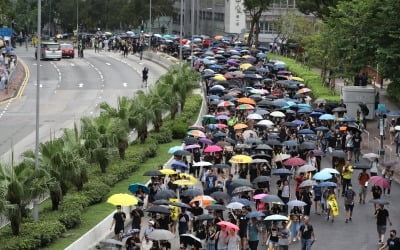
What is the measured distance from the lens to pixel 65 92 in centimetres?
6644

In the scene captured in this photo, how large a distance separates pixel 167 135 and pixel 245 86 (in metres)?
14.6

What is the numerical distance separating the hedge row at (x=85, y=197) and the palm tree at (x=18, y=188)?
1.59ft

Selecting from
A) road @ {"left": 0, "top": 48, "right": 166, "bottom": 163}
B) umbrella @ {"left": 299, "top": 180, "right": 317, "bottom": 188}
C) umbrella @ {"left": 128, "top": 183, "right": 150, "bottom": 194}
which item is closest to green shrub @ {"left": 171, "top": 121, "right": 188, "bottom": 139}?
road @ {"left": 0, "top": 48, "right": 166, "bottom": 163}

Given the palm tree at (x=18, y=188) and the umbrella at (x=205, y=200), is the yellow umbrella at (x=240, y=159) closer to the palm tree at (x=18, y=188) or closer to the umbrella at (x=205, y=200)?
the umbrella at (x=205, y=200)

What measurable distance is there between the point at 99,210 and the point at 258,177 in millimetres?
5112

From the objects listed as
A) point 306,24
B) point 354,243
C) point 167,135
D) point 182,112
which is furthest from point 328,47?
point 354,243

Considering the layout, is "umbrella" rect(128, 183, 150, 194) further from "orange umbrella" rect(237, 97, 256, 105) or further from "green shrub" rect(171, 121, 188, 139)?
"orange umbrella" rect(237, 97, 256, 105)

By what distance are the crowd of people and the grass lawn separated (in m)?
1.30

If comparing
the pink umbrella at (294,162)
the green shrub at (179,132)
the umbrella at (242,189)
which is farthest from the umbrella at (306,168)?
the green shrub at (179,132)

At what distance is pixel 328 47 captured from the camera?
194 ft

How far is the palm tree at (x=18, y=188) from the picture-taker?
85.5 ft

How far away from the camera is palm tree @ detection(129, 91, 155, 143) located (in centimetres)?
4131

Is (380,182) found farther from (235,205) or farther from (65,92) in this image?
(65,92)

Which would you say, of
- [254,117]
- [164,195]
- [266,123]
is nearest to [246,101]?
[254,117]
